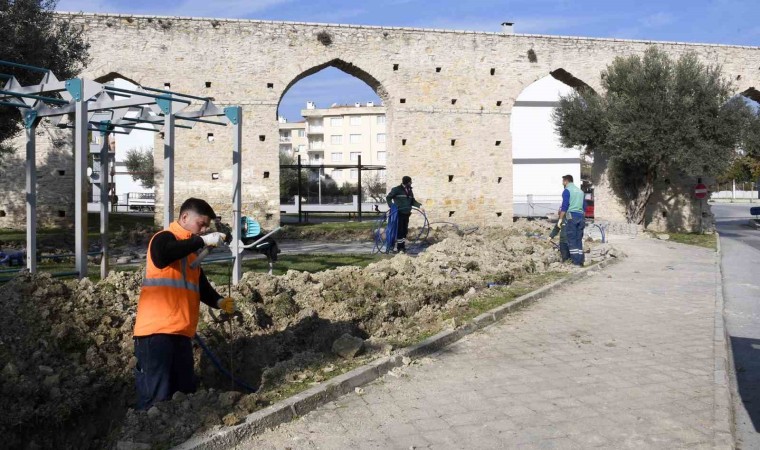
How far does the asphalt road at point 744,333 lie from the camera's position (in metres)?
4.56

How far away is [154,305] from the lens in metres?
4.18

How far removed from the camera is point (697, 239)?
20.2m

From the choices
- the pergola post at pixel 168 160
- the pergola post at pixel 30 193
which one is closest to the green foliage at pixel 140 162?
the pergola post at pixel 30 193

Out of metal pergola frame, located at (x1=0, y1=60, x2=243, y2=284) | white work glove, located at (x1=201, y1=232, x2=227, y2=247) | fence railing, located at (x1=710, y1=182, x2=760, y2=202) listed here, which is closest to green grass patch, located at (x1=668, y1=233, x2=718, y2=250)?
metal pergola frame, located at (x1=0, y1=60, x2=243, y2=284)

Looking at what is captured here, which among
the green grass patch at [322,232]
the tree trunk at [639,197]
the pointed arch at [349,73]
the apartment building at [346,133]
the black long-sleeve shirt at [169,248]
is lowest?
the green grass patch at [322,232]

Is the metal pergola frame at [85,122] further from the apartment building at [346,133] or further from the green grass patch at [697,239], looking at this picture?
the apartment building at [346,133]

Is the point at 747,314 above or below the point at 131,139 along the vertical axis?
below

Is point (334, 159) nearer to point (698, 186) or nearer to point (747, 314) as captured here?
point (698, 186)

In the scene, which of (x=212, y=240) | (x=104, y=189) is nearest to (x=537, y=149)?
(x=104, y=189)

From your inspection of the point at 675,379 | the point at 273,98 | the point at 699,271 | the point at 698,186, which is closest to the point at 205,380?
the point at 675,379

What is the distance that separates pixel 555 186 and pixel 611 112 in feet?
76.5

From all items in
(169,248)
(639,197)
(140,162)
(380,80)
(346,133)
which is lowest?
(169,248)

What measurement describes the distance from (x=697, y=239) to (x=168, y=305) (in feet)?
63.0

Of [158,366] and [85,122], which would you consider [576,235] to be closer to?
[85,122]
